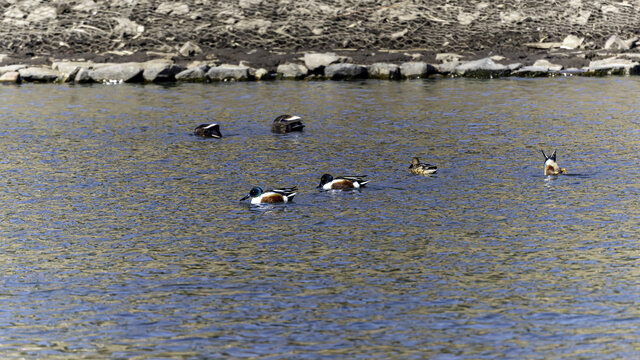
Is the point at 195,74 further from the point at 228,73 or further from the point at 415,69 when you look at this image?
the point at 415,69

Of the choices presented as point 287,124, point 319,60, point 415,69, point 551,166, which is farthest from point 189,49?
point 551,166

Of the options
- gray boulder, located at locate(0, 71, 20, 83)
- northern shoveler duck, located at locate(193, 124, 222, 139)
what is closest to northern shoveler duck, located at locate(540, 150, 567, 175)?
northern shoveler duck, located at locate(193, 124, 222, 139)

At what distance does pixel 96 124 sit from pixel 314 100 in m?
9.85

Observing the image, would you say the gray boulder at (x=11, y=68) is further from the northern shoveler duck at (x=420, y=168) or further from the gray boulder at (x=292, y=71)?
the northern shoveler duck at (x=420, y=168)

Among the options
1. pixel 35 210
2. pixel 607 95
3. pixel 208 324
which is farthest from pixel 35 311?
pixel 607 95

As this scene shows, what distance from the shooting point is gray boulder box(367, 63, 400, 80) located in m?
48.6

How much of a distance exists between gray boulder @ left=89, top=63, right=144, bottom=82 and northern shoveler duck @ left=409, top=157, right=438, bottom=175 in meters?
26.9

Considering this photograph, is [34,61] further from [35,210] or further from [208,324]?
[208,324]

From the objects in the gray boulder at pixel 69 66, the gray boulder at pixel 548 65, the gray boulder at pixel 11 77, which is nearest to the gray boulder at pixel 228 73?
the gray boulder at pixel 69 66

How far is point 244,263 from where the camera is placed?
57.4 feet

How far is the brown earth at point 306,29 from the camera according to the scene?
168 feet

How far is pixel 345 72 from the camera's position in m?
48.5

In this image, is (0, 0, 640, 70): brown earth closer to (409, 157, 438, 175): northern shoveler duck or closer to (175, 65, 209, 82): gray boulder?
(175, 65, 209, 82): gray boulder

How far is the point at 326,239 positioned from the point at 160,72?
32011mm
